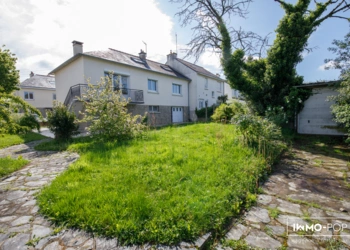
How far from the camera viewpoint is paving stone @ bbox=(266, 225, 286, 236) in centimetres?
228

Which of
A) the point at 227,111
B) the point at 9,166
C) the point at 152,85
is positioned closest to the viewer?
the point at 9,166

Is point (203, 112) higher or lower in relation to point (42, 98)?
lower

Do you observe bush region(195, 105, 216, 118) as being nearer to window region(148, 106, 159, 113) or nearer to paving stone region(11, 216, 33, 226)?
window region(148, 106, 159, 113)

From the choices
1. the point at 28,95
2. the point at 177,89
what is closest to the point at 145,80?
the point at 177,89

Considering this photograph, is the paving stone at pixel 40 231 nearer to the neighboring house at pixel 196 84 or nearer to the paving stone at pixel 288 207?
the paving stone at pixel 288 207

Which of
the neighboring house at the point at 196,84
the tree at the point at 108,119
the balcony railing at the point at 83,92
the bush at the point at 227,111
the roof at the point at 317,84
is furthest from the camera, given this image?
the neighboring house at the point at 196,84

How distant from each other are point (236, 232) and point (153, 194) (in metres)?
1.33

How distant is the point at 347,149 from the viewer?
21.2 feet

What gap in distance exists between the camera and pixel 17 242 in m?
2.03

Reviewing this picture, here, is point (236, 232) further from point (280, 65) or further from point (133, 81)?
point (133, 81)

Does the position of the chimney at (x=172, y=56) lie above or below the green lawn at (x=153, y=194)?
above

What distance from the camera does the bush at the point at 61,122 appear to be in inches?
308

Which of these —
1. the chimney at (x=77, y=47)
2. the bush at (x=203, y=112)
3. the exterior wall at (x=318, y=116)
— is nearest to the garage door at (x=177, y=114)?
the bush at (x=203, y=112)

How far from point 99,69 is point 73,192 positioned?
12294 mm
